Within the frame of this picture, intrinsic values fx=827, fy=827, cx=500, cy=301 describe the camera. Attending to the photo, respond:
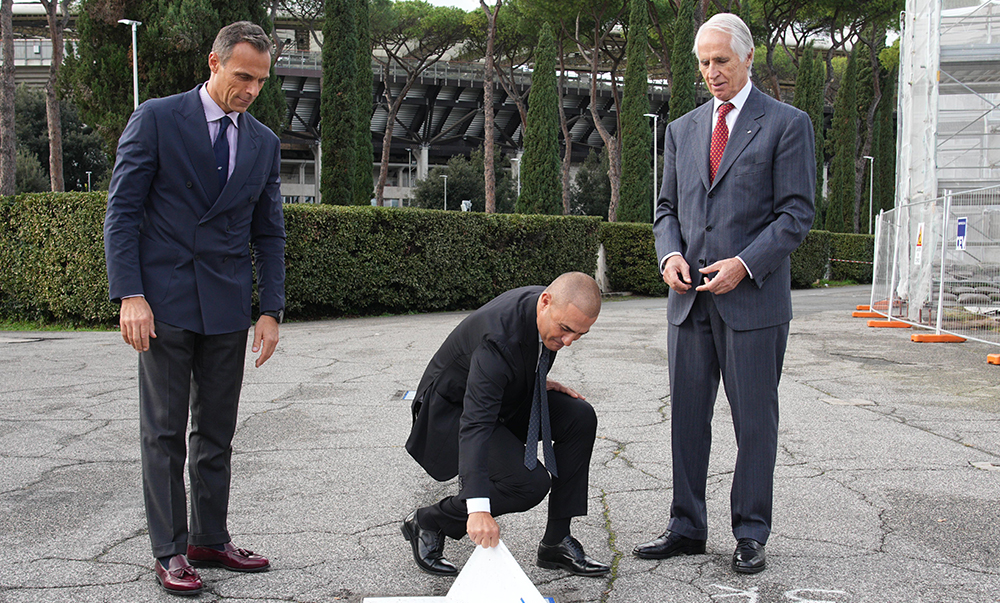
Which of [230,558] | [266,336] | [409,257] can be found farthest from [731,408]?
[409,257]

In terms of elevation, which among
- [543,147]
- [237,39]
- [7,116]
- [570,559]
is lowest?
[570,559]

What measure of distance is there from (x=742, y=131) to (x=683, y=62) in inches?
1093

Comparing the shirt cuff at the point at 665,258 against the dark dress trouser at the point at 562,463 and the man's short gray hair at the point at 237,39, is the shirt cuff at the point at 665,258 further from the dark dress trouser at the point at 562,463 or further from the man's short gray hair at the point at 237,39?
the man's short gray hair at the point at 237,39

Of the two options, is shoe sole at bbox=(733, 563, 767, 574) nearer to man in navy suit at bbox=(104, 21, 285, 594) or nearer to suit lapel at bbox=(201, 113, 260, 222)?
man in navy suit at bbox=(104, 21, 285, 594)

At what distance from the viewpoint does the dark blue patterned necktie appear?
2619mm

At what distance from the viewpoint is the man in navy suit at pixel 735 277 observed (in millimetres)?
2812

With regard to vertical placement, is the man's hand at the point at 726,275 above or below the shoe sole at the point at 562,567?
above

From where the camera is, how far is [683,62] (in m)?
29.0

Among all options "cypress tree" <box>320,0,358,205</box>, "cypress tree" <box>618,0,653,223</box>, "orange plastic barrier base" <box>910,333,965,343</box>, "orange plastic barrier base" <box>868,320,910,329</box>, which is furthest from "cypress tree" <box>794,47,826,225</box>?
"orange plastic barrier base" <box>910,333,965,343</box>

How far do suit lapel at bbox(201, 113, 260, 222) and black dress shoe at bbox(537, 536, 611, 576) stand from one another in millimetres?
1587

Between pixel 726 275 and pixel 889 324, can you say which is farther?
pixel 889 324

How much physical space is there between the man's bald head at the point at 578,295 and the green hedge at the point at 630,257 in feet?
58.7

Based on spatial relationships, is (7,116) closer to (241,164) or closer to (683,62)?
(241,164)

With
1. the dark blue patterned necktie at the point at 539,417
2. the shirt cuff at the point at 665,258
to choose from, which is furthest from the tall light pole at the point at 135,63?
the dark blue patterned necktie at the point at 539,417
